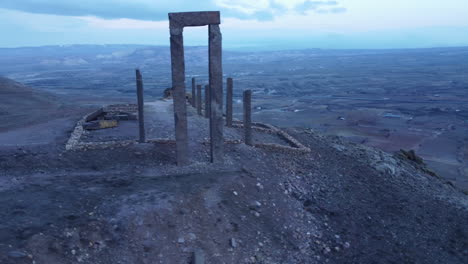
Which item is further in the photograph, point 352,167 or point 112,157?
point 352,167

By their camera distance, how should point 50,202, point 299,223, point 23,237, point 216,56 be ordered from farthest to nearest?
point 216,56 → point 299,223 → point 50,202 → point 23,237

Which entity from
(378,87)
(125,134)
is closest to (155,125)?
(125,134)

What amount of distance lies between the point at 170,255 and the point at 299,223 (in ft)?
11.4

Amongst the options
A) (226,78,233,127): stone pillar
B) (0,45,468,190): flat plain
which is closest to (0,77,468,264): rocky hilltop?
(226,78,233,127): stone pillar

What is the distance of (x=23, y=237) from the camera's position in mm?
7449

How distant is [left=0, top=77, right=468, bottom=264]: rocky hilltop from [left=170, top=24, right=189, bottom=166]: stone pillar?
0.55m

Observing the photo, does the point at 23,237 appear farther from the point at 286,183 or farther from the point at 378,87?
the point at 378,87

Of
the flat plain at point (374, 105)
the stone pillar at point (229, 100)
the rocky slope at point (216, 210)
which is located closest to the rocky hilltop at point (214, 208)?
the rocky slope at point (216, 210)

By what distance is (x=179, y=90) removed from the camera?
11.1 metres

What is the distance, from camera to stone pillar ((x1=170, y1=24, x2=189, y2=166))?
10.8 metres

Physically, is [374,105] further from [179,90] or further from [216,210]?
[216,210]

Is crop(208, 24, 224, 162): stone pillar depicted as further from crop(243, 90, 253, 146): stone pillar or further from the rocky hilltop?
crop(243, 90, 253, 146): stone pillar

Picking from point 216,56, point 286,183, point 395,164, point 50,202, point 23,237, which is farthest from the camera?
point 395,164

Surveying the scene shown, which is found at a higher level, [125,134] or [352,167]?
[125,134]
